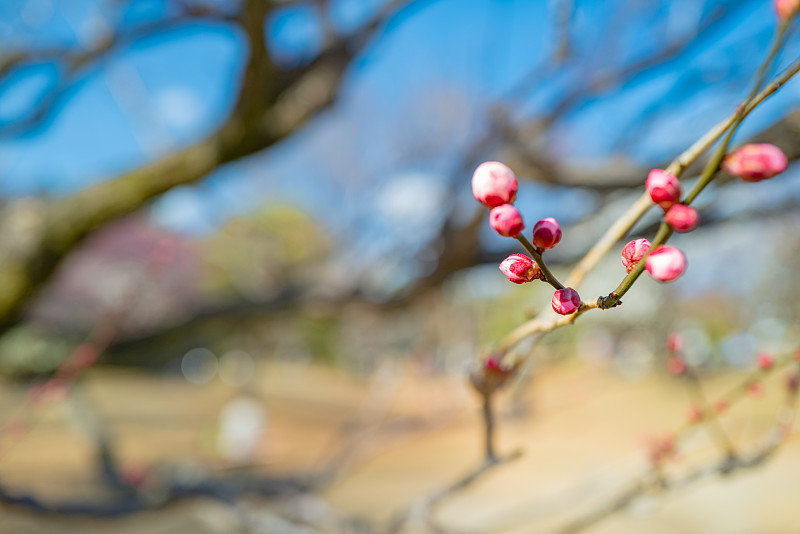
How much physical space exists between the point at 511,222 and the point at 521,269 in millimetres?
54

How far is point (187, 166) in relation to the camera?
2072mm

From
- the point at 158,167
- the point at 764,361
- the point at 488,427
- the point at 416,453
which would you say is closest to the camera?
the point at 488,427

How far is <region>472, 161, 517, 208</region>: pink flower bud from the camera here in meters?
0.29

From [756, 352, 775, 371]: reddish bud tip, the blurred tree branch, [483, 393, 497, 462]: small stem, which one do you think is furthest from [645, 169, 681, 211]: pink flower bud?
the blurred tree branch

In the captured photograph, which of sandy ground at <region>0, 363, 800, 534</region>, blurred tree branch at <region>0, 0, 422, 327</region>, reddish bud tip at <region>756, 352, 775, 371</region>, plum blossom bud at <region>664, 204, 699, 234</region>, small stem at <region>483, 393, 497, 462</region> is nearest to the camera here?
plum blossom bud at <region>664, 204, 699, 234</region>

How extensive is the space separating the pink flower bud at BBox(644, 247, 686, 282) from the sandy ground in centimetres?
33

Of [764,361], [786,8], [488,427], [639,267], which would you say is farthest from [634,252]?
[764,361]

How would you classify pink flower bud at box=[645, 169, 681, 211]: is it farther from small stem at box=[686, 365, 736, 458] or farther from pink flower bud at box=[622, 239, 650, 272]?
small stem at box=[686, 365, 736, 458]

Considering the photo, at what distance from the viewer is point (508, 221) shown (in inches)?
10.6

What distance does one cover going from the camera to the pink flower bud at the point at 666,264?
0.26 meters

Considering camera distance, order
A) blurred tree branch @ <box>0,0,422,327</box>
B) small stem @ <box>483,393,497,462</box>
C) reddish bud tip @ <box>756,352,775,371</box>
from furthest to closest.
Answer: blurred tree branch @ <box>0,0,422,327</box> → reddish bud tip @ <box>756,352,775,371</box> → small stem @ <box>483,393,497,462</box>

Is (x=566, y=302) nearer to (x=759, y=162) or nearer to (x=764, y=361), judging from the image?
(x=759, y=162)

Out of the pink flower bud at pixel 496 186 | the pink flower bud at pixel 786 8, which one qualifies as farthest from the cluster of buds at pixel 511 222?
the pink flower bud at pixel 786 8

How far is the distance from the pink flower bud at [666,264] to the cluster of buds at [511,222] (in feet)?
0.16
